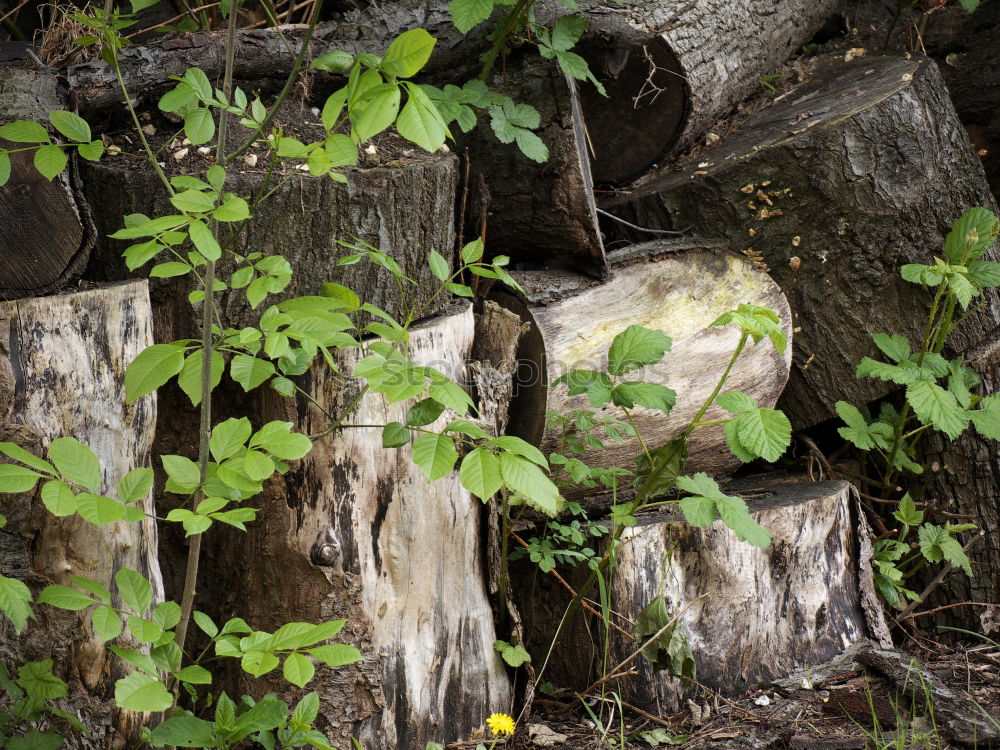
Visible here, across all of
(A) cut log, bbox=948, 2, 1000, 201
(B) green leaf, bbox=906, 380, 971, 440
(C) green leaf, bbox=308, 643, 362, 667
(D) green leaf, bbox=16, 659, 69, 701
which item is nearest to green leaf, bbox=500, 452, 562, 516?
(C) green leaf, bbox=308, 643, 362, 667

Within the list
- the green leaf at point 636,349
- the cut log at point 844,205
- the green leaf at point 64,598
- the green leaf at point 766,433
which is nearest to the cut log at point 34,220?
the green leaf at point 64,598

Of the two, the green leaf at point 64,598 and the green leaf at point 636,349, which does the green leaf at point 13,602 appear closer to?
the green leaf at point 64,598

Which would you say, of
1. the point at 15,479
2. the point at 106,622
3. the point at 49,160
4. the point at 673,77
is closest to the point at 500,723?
the point at 106,622

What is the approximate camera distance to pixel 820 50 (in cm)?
355

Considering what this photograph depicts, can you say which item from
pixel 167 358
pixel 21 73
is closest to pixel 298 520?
pixel 167 358

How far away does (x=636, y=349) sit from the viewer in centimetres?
205

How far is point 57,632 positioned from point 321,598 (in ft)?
1.94

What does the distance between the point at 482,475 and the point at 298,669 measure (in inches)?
19.5

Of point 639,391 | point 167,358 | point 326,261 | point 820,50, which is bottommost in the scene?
point 639,391

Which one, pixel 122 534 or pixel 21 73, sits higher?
pixel 21 73

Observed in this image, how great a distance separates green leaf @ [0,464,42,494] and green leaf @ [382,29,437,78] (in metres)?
0.89

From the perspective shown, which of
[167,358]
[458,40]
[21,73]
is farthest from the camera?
[458,40]

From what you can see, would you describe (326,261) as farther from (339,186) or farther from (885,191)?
(885,191)

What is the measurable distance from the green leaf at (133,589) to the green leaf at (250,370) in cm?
42
